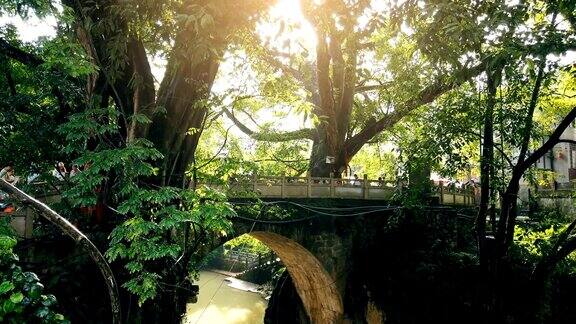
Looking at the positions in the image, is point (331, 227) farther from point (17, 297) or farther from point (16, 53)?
point (17, 297)

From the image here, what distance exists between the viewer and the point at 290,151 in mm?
17188

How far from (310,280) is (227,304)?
35.9 feet

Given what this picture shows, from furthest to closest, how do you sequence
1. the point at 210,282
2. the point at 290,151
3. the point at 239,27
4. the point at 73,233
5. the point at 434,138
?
the point at 210,282 < the point at 290,151 < the point at 434,138 < the point at 239,27 < the point at 73,233

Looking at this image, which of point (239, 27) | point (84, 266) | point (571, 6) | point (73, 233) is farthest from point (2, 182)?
point (571, 6)

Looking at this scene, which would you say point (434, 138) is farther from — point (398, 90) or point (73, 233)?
point (73, 233)

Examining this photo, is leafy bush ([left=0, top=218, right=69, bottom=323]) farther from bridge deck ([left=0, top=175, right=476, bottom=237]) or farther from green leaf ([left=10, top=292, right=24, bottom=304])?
bridge deck ([left=0, top=175, right=476, bottom=237])

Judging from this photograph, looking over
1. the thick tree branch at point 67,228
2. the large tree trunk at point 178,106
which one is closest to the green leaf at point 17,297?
the thick tree branch at point 67,228

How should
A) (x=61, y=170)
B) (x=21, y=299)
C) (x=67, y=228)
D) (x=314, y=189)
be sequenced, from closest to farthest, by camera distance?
(x=67, y=228), (x=21, y=299), (x=61, y=170), (x=314, y=189)

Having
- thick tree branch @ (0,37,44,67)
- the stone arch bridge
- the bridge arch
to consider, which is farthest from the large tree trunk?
the bridge arch

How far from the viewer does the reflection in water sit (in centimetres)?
2072

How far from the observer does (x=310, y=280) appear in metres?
14.3

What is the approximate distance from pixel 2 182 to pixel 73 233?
2.12 ft

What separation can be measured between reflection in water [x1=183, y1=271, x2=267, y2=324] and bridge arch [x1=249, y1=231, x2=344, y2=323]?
6.35 meters

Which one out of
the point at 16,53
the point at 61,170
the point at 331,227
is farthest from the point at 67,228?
the point at 331,227
